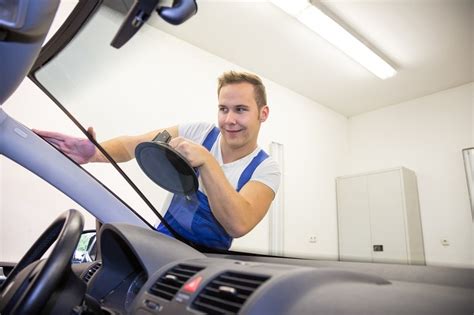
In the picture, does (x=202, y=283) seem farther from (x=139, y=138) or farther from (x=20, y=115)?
(x=20, y=115)

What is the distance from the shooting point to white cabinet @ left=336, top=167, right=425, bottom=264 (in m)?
2.88

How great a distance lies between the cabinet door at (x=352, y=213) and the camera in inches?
122

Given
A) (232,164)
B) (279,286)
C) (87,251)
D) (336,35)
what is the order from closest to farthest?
(279,286) < (232,164) < (87,251) < (336,35)

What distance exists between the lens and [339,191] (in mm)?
3334

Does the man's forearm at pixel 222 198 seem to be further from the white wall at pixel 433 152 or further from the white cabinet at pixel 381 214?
the white wall at pixel 433 152

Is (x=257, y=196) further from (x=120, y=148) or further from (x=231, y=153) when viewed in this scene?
(x=120, y=148)

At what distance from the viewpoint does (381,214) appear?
2.97 m

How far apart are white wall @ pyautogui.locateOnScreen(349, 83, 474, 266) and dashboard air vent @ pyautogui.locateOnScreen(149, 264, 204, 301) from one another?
2.95 m

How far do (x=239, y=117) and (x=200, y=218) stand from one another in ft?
0.99

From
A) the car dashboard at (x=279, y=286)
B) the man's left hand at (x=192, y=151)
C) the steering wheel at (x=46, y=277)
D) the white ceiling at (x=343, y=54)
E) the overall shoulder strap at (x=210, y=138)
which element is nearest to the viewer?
the car dashboard at (x=279, y=286)

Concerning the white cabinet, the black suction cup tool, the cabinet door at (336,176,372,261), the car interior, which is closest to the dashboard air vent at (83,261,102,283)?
the car interior

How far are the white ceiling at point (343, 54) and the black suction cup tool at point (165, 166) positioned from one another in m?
1.73

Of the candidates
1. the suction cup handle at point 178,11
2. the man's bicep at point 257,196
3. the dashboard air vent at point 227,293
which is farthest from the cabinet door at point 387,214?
the suction cup handle at point 178,11

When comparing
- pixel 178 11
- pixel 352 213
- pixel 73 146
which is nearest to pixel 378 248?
pixel 352 213
